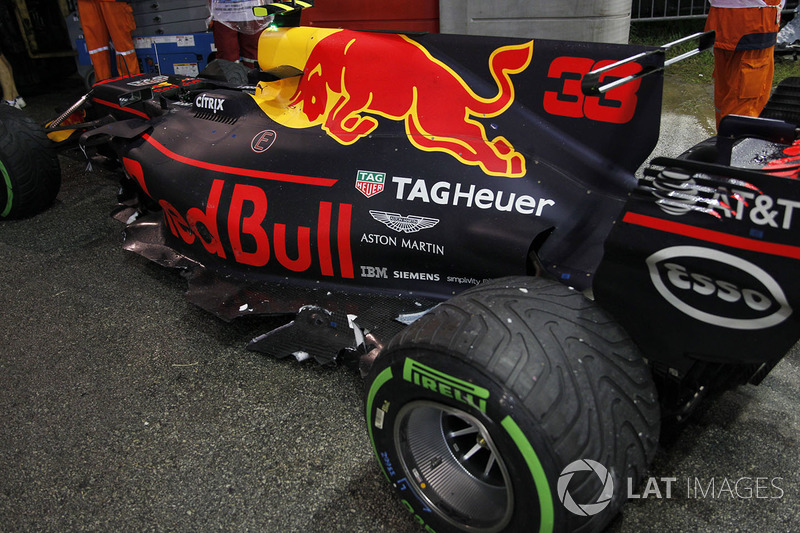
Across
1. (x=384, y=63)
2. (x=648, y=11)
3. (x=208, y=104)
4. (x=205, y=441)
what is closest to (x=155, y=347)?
(x=205, y=441)

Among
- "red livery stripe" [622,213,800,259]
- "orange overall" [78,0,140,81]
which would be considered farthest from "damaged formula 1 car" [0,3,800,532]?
"orange overall" [78,0,140,81]

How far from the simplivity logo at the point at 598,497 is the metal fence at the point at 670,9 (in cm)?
812

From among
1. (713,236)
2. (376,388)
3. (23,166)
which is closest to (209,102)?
(23,166)

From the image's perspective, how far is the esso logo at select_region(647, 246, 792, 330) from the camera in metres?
1.47

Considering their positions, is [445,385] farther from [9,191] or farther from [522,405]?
[9,191]

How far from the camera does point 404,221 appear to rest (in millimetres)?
2498

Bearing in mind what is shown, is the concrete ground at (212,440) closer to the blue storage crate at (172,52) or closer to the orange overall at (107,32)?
the orange overall at (107,32)

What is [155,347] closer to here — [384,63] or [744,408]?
[384,63]

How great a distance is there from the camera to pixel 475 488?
5.95ft

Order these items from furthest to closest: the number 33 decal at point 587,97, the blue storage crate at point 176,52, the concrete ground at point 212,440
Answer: the blue storage crate at point 176,52, the number 33 decal at point 587,97, the concrete ground at point 212,440

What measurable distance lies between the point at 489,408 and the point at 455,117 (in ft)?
4.90

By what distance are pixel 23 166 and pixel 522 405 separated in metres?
4.02

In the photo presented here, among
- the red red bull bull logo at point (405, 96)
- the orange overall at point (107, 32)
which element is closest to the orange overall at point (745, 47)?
the red red bull bull logo at point (405, 96)

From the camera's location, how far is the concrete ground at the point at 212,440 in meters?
2.03
